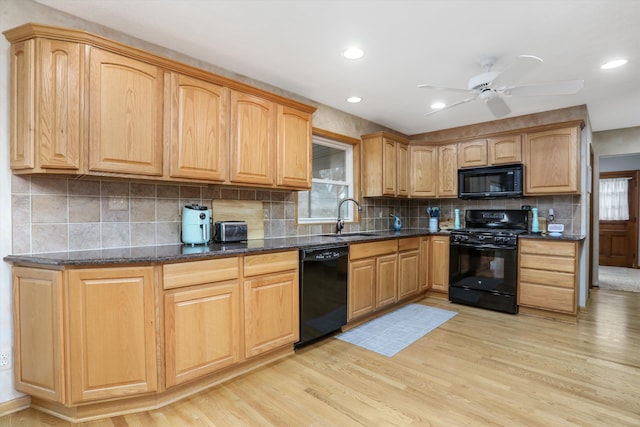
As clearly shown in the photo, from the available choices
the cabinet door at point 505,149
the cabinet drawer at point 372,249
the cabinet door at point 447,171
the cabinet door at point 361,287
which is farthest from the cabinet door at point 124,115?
the cabinet door at point 505,149

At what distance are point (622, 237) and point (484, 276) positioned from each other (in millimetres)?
5174

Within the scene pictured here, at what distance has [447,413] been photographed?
1943mm

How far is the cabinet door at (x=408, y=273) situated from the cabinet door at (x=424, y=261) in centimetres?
11

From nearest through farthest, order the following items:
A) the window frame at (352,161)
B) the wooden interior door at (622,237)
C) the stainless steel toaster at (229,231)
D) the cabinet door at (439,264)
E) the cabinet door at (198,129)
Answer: the cabinet door at (198,129) → the stainless steel toaster at (229,231) → the window frame at (352,161) → the cabinet door at (439,264) → the wooden interior door at (622,237)

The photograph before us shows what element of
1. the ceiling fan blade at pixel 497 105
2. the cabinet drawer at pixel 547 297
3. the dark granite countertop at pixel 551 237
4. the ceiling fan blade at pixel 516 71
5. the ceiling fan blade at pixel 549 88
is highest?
the ceiling fan blade at pixel 516 71

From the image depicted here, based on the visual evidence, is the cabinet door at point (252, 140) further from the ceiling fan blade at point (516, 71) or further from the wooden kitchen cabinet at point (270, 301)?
the ceiling fan blade at point (516, 71)

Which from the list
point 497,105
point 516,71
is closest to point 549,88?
point 516,71

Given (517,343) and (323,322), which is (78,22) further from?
(517,343)

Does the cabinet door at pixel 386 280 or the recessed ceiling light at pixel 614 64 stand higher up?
the recessed ceiling light at pixel 614 64

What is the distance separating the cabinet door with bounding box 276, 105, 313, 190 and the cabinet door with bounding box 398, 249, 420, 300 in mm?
1672

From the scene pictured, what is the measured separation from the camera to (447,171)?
473 cm

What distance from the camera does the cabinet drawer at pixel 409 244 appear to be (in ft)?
13.2

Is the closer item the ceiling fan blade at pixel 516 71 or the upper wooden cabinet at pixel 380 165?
the ceiling fan blade at pixel 516 71

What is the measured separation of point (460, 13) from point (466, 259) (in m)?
3.00
